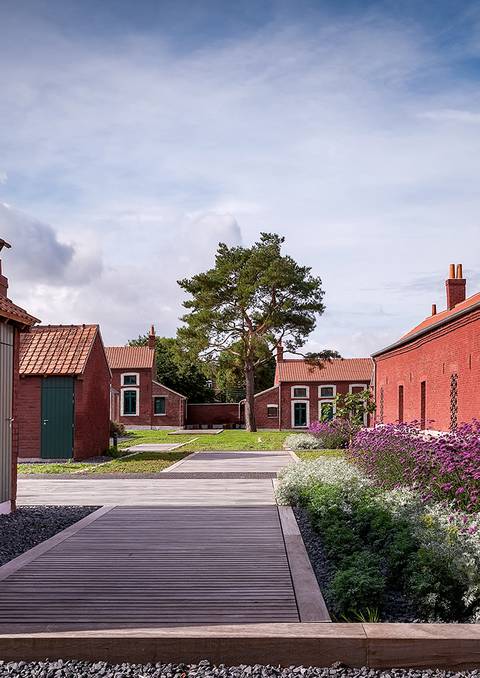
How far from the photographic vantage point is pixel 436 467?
33.9 ft

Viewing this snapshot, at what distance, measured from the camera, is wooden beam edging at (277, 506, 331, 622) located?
5316 mm

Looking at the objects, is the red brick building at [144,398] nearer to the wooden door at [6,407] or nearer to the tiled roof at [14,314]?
the tiled roof at [14,314]

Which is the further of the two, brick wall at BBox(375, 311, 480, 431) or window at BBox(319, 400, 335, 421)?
window at BBox(319, 400, 335, 421)

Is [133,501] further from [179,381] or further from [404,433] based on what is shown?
[179,381]

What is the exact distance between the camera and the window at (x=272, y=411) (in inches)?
2180

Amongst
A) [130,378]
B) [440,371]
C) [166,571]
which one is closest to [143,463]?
[440,371]

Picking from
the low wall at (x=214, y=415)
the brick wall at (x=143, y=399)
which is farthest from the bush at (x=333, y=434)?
the low wall at (x=214, y=415)

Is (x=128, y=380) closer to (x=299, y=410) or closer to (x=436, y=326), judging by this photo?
(x=299, y=410)

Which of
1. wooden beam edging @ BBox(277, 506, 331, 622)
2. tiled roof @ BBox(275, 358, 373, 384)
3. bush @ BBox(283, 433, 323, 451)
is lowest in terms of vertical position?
bush @ BBox(283, 433, 323, 451)

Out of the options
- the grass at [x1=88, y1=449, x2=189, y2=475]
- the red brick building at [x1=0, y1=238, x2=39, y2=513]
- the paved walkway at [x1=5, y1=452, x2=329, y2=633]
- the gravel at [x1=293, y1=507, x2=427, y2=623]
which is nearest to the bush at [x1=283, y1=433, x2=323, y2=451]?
the grass at [x1=88, y1=449, x2=189, y2=475]

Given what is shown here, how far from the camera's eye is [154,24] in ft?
26.0

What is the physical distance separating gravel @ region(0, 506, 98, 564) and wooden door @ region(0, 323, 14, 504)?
468 millimetres

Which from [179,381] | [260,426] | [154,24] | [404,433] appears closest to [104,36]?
[154,24]

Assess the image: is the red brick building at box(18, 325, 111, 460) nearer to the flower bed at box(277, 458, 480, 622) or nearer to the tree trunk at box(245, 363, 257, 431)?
the flower bed at box(277, 458, 480, 622)
